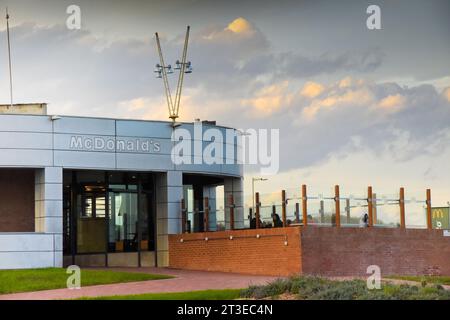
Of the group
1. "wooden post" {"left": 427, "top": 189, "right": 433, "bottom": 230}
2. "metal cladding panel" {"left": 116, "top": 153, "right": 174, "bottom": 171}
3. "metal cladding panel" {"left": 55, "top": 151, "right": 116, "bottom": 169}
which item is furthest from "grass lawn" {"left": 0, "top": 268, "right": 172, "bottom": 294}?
"wooden post" {"left": 427, "top": 189, "right": 433, "bottom": 230}

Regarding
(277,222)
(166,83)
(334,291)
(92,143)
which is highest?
(166,83)

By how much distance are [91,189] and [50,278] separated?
8115mm

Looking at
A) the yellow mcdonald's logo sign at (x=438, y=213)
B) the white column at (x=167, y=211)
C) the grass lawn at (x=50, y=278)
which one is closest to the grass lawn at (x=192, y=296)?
the grass lawn at (x=50, y=278)

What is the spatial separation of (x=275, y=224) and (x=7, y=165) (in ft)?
32.9

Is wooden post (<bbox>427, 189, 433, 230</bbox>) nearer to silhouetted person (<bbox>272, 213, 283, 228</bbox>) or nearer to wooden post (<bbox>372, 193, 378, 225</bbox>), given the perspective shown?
wooden post (<bbox>372, 193, 378, 225</bbox>)

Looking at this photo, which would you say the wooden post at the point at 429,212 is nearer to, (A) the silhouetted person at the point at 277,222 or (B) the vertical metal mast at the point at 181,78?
(A) the silhouetted person at the point at 277,222

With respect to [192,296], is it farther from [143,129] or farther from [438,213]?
[438,213]

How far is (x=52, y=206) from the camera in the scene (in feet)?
127

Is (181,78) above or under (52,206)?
above

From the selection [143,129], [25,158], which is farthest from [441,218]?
[25,158]

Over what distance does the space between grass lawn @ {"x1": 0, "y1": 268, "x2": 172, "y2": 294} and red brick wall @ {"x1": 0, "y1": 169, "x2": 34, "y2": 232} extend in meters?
4.44

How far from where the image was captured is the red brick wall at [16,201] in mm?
40094

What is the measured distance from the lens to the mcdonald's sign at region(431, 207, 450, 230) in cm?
4116

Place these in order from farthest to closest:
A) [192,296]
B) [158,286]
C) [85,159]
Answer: [85,159]
[158,286]
[192,296]
